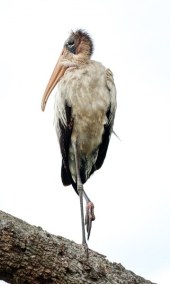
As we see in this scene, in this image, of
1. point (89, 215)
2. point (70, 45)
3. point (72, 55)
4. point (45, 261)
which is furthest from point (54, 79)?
point (45, 261)

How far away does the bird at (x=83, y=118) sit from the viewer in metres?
8.89

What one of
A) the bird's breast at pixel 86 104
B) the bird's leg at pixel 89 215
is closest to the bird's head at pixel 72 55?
the bird's breast at pixel 86 104

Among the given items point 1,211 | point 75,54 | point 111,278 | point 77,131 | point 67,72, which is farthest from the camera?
point 75,54

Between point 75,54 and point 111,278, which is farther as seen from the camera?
point 75,54

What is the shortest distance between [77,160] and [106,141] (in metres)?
0.54

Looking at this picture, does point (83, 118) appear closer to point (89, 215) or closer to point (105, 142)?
point (105, 142)

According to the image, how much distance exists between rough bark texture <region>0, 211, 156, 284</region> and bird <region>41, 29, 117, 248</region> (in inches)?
117

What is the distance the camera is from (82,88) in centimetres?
896

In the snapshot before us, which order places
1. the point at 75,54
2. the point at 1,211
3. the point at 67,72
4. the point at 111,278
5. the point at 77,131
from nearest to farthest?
the point at 1,211 → the point at 111,278 → the point at 77,131 → the point at 67,72 → the point at 75,54

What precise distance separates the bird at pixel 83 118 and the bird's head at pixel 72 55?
29 cm

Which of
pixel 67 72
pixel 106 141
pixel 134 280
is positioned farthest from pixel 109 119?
pixel 134 280

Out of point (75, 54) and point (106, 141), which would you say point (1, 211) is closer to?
point (106, 141)

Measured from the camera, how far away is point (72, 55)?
33.3 feet

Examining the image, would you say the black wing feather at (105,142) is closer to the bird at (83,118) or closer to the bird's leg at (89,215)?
the bird at (83,118)
